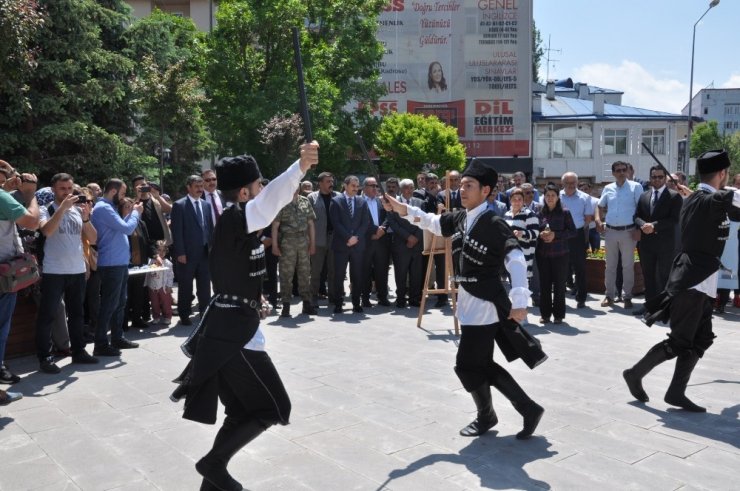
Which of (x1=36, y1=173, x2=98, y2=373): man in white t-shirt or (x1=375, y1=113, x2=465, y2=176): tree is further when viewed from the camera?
(x1=375, y1=113, x2=465, y2=176): tree

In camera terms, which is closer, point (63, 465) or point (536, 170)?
point (63, 465)

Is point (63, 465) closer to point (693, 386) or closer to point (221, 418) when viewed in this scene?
point (221, 418)

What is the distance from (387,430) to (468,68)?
4586 centimetres

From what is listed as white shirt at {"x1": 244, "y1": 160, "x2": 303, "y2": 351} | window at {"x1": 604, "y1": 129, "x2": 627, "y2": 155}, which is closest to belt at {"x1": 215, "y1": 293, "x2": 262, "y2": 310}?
white shirt at {"x1": 244, "y1": 160, "x2": 303, "y2": 351}

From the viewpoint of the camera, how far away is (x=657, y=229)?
10.1 metres

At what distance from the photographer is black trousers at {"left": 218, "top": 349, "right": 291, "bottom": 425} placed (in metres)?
3.76

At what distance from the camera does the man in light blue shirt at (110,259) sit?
7.66 meters

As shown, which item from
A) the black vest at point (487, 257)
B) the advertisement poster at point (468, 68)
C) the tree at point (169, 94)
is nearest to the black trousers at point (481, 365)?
the black vest at point (487, 257)

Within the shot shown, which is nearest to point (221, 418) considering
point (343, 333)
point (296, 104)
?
point (343, 333)

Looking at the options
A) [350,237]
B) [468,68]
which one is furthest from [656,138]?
[350,237]

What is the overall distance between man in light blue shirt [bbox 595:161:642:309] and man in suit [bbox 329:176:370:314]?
12.7 ft

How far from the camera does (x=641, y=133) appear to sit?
4734 centimetres

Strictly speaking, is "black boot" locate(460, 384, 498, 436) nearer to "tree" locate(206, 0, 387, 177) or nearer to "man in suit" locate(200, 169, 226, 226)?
"man in suit" locate(200, 169, 226, 226)

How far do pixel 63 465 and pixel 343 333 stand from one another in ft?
15.3
